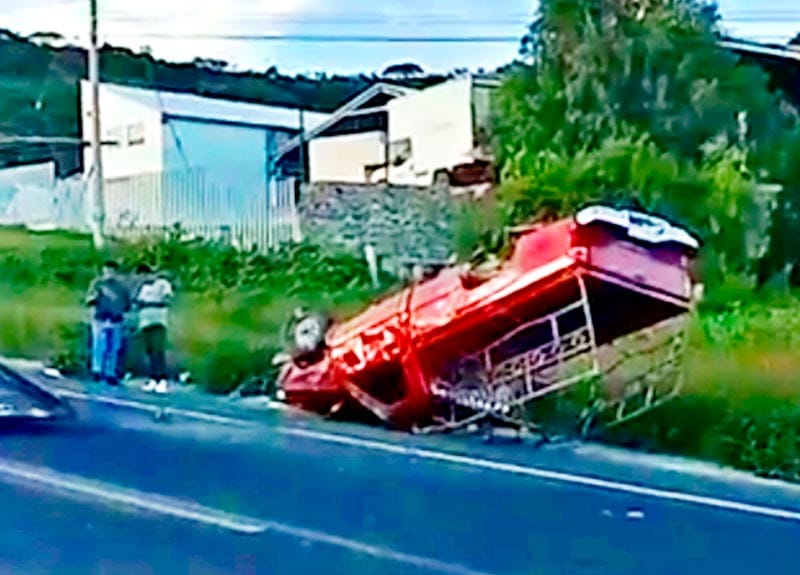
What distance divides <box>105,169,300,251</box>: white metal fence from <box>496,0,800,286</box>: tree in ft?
7.01

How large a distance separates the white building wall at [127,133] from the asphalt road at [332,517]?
2671 millimetres

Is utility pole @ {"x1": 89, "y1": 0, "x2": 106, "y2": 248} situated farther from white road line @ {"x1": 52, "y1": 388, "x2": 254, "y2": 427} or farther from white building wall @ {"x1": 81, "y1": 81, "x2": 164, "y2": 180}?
white road line @ {"x1": 52, "y1": 388, "x2": 254, "y2": 427}

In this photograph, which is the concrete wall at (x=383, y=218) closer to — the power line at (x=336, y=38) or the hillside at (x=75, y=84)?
the hillside at (x=75, y=84)

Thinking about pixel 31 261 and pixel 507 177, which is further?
pixel 31 261

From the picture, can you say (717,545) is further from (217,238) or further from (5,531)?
(217,238)

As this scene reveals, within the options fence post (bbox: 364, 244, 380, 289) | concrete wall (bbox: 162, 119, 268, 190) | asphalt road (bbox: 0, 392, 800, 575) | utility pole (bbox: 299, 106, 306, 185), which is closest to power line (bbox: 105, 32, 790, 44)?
utility pole (bbox: 299, 106, 306, 185)

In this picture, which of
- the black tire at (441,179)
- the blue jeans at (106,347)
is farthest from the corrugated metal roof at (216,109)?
the blue jeans at (106,347)

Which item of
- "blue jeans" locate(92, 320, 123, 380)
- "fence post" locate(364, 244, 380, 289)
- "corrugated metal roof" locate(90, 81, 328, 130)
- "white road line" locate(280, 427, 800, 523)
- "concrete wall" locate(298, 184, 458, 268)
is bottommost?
"white road line" locate(280, 427, 800, 523)

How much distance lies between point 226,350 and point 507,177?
2.71m

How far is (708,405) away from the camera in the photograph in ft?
37.3

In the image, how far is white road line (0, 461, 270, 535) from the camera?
28.8 ft

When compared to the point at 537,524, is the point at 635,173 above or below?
above

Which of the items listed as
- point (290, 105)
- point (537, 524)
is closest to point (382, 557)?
point (537, 524)

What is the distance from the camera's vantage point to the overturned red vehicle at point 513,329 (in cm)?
1163
